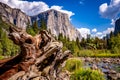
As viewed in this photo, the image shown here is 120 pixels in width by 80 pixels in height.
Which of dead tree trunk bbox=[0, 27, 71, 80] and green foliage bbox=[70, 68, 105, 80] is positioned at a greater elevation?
dead tree trunk bbox=[0, 27, 71, 80]

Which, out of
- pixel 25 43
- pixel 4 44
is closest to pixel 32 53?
pixel 25 43

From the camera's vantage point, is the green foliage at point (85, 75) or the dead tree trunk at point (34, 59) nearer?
the dead tree trunk at point (34, 59)

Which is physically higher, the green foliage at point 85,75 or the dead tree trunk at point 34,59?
the dead tree trunk at point 34,59

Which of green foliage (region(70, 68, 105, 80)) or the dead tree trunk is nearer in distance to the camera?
the dead tree trunk

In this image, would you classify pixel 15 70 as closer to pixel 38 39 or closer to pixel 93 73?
pixel 38 39

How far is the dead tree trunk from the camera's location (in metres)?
10.6

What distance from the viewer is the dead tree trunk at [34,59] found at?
1056 cm

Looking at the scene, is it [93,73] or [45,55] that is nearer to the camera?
[45,55]

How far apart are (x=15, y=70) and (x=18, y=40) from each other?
119 cm

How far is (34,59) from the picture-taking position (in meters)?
10.8

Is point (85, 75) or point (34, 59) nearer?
point (34, 59)

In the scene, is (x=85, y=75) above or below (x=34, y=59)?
below

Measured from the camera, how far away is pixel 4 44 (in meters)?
99.7

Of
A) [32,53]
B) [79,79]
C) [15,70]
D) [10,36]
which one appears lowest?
[79,79]
